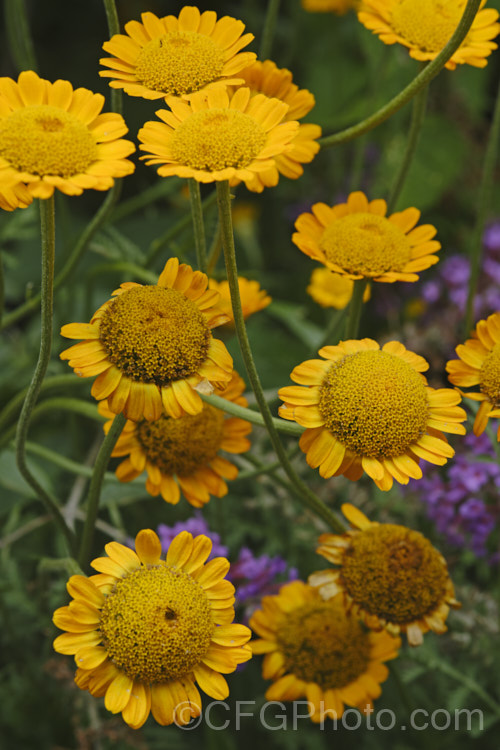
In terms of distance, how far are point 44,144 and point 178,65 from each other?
0.15 m

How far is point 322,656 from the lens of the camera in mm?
769

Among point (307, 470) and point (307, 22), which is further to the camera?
point (307, 22)

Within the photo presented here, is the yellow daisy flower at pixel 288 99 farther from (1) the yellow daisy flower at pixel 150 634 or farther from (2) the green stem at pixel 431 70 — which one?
(1) the yellow daisy flower at pixel 150 634

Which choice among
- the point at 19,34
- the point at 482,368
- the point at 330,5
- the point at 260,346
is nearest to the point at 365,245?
the point at 482,368

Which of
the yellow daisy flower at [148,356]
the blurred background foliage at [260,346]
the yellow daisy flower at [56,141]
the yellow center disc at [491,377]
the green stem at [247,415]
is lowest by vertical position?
the blurred background foliage at [260,346]

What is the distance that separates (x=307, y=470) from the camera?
3.86 feet

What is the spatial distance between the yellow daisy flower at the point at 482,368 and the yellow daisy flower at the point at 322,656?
0.23 metres

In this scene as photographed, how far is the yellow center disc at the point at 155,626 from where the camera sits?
589 mm

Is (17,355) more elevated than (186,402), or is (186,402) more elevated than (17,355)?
(186,402)

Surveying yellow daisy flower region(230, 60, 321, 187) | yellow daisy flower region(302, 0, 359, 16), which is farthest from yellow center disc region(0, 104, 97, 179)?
yellow daisy flower region(302, 0, 359, 16)

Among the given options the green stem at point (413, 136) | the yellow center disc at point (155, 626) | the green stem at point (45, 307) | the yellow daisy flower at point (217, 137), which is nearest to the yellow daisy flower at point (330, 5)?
the green stem at point (413, 136)

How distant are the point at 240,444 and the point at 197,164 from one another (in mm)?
274

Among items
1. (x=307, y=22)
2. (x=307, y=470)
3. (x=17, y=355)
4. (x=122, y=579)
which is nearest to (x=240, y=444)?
(x=122, y=579)

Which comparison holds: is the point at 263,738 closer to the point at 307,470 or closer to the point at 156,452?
the point at 307,470
